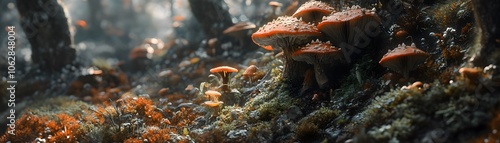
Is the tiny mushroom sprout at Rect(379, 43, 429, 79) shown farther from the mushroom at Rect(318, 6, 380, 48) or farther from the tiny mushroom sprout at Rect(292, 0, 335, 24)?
the tiny mushroom sprout at Rect(292, 0, 335, 24)

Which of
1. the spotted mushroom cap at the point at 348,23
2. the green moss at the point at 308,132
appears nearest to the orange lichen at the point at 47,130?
the green moss at the point at 308,132

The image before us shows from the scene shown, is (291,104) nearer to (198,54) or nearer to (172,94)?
(172,94)

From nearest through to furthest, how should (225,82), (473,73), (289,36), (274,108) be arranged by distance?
(473,73) → (289,36) → (274,108) → (225,82)

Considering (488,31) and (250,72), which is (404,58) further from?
(250,72)

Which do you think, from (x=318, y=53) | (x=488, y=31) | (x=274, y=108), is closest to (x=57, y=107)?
(x=274, y=108)

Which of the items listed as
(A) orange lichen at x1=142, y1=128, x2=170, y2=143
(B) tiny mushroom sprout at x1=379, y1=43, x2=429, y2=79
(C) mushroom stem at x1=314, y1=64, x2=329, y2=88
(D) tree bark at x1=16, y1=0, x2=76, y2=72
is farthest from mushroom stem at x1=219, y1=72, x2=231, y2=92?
(D) tree bark at x1=16, y1=0, x2=76, y2=72
